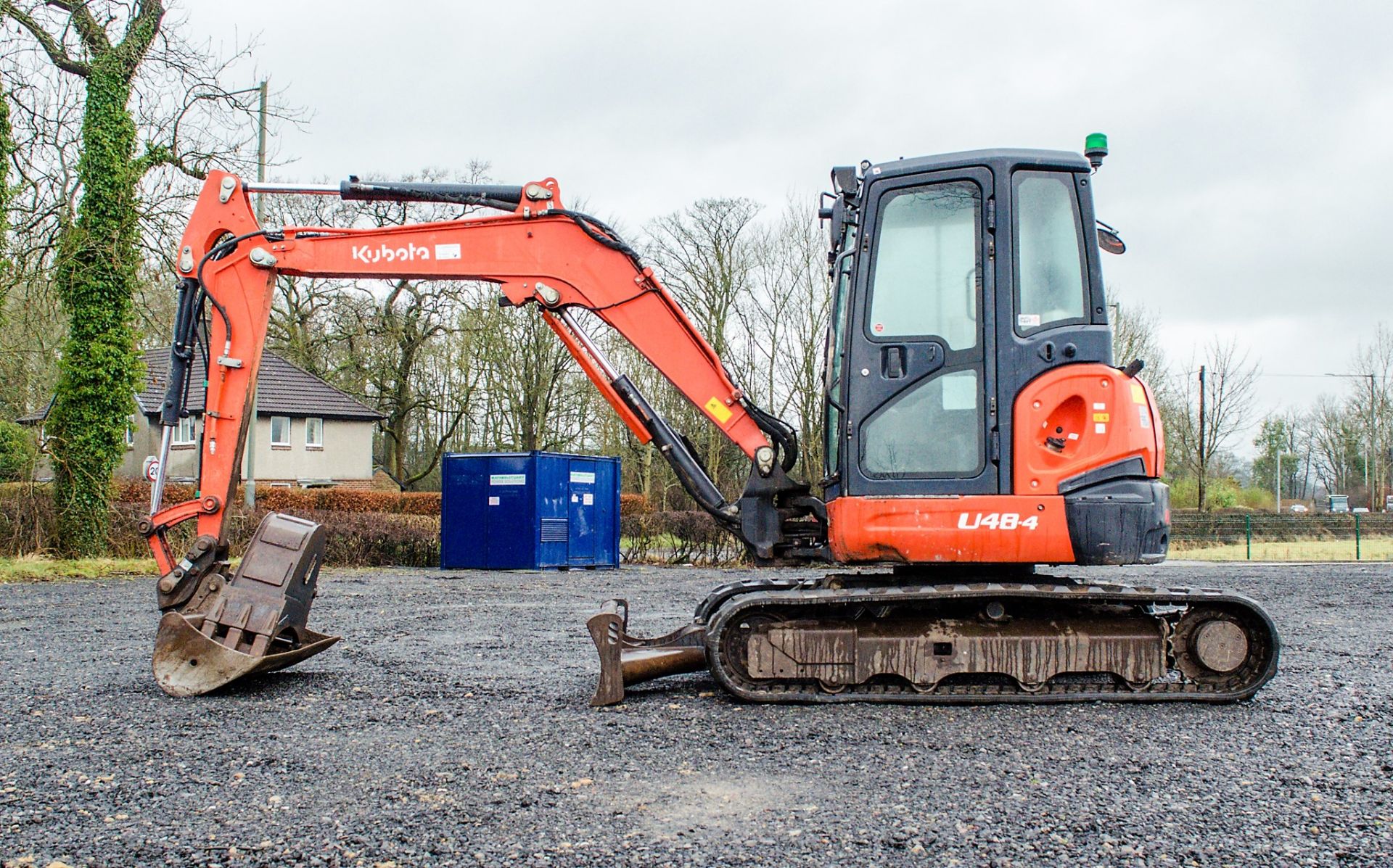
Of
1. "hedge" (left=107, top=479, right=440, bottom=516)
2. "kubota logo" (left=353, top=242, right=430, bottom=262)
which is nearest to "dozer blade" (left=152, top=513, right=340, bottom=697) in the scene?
"kubota logo" (left=353, top=242, right=430, bottom=262)

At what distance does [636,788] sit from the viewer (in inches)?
162

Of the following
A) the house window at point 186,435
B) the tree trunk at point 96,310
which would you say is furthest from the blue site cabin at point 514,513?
the house window at point 186,435

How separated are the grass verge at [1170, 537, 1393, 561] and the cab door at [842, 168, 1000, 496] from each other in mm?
21408

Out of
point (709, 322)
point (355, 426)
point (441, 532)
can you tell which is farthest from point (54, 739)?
point (355, 426)

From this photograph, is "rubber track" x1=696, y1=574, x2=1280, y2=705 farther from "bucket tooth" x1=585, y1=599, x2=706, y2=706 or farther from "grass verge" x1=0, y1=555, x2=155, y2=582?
"grass verge" x1=0, y1=555, x2=155, y2=582

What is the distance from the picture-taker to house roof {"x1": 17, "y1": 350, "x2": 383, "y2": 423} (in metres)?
35.0

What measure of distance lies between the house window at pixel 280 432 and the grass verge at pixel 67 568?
20.9m

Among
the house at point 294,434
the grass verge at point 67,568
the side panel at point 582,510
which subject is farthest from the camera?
the house at point 294,434

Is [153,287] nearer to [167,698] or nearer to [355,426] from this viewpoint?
[167,698]

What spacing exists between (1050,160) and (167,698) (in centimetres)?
572

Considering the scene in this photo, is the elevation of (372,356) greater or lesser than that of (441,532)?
greater

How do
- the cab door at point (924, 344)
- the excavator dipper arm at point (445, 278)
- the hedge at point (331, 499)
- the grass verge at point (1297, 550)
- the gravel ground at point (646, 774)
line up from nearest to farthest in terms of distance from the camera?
the gravel ground at point (646, 774) < the cab door at point (924, 344) < the excavator dipper arm at point (445, 278) < the hedge at point (331, 499) < the grass verge at point (1297, 550)

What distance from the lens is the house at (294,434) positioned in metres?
35.7

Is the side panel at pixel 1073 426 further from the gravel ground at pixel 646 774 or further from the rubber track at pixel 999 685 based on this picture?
the gravel ground at pixel 646 774
